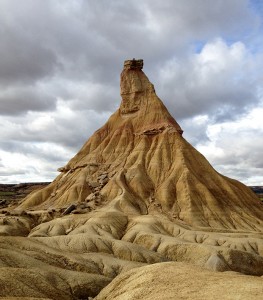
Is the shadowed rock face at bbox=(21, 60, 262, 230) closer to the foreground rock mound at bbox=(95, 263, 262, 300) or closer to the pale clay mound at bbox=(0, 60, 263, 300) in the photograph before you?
the pale clay mound at bbox=(0, 60, 263, 300)

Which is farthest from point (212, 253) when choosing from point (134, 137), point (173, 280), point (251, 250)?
point (134, 137)

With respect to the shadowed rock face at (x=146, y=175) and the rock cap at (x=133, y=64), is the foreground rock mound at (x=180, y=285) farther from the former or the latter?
the rock cap at (x=133, y=64)

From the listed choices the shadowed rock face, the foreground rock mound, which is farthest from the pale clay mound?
the shadowed rock face

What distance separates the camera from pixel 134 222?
90.5 meters

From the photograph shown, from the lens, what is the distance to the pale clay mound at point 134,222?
35.8 meters

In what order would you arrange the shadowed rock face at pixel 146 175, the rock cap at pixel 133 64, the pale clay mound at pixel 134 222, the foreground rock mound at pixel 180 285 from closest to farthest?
1. the foreground rock mound at pixel 180 285
2. the pale clay mound at pixel 134 222
3. the shadowed rock face at pixel 146 175
4. the rock cap at pixel 133 64

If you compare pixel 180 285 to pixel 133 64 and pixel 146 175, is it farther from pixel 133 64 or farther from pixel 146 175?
pixel 133 64

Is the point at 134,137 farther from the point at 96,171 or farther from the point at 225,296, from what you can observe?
the point at 225,296

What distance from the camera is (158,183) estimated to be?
111188 millimetres

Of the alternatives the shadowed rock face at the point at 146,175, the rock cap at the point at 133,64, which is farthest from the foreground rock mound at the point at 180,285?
the rock cap at the point at 133,64

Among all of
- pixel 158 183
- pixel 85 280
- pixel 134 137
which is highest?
pixel 134 137

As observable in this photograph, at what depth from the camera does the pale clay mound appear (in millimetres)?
35781

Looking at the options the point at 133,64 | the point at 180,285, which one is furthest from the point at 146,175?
the point at 180,285

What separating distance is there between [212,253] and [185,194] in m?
34.3
